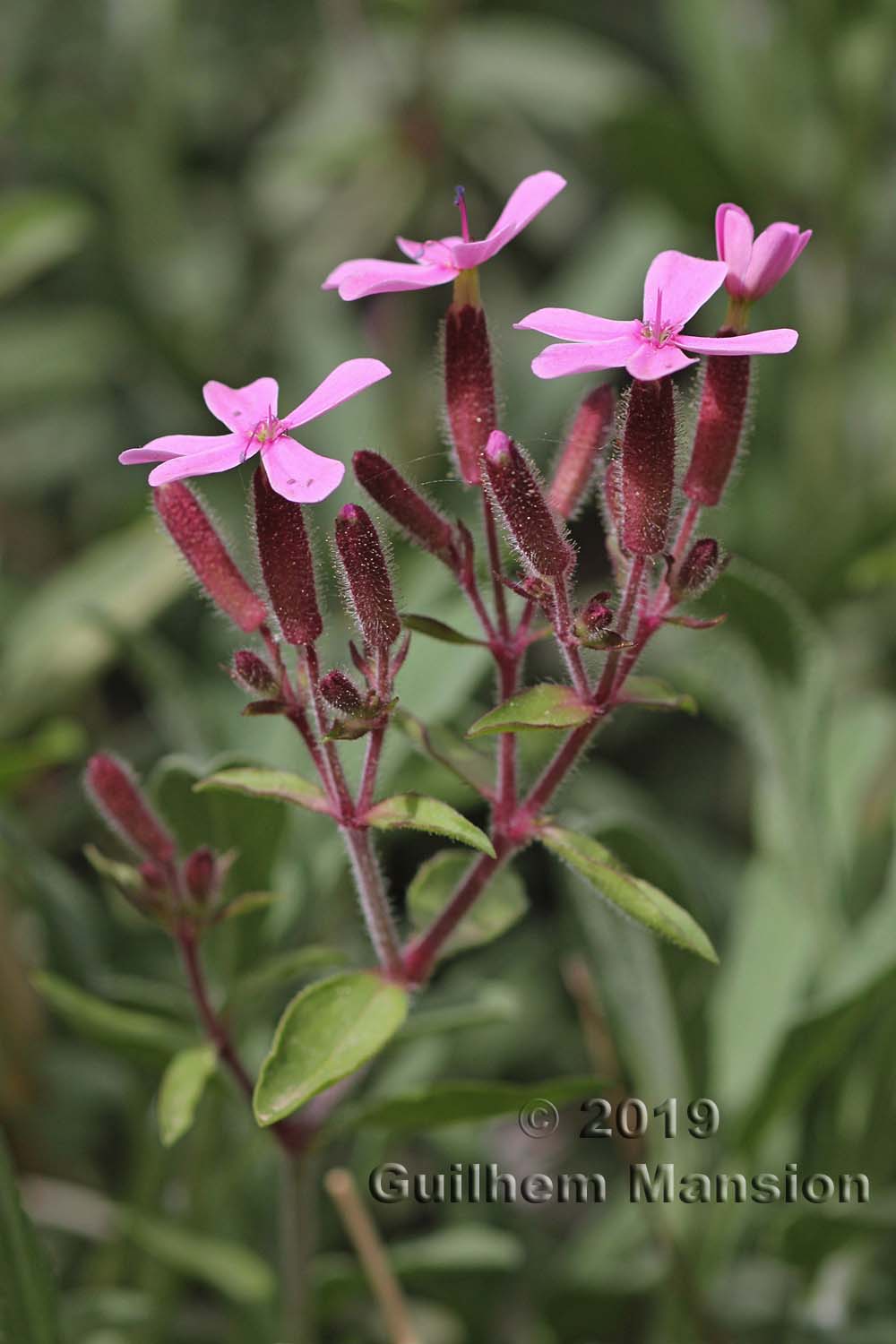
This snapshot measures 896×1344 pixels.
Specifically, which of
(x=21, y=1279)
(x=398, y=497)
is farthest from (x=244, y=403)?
(x=21, y=1279)

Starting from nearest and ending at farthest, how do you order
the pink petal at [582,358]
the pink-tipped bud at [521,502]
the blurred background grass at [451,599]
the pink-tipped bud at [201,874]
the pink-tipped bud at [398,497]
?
the pink petal at [582,358] → the pink-tipped bud at [521,502] → the pink-tipped bud at [398,497] → the pink-tipped bud at [201,874] → the blurred background grass at [451,599]

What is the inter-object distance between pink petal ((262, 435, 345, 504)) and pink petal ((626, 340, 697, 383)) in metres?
0.24

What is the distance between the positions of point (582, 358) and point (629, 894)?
485 mm

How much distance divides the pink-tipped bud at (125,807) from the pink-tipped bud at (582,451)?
0.52 m

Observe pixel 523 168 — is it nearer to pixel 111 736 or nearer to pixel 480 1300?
pixel 111 736

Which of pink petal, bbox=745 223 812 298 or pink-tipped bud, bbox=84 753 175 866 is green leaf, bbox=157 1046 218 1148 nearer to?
pink-tipped bud, bbox=84 753 175 866

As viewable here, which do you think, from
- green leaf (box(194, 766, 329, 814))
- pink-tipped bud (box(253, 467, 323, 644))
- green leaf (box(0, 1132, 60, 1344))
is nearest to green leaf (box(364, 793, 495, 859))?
green leaf (box(194, 766, 329, 814))

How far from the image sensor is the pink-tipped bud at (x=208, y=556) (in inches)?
50.8

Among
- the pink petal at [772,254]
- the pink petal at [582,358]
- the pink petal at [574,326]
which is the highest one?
the pink petal at [772,254]

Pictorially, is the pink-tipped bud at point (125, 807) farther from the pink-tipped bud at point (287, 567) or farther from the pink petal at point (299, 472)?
the pink petal at point (299, 472)

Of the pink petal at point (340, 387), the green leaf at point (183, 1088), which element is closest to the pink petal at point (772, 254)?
the pink petal at point (340, 387)

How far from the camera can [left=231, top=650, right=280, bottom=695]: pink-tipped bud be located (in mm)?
1225

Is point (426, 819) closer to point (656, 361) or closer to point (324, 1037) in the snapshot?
point (324, 1037)

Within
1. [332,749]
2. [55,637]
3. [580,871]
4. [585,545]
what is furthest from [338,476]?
[585,545]
